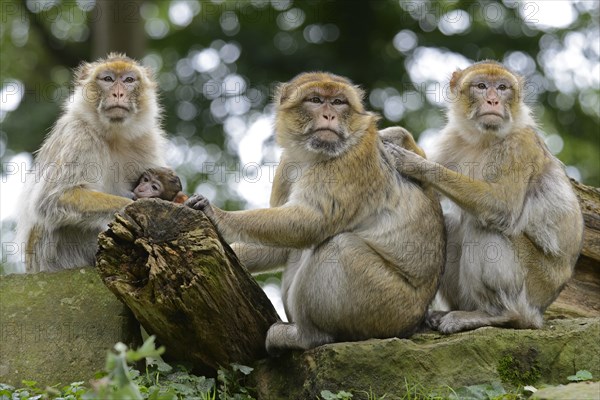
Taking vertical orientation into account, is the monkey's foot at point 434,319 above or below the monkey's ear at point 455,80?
below

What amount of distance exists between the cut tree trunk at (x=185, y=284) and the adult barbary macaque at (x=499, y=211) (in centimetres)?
178

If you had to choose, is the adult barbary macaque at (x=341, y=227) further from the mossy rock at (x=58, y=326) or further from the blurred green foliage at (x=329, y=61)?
the blurred green foliage at (x=329, y=61)

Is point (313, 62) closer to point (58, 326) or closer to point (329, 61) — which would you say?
point (329, 61)

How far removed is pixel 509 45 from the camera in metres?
20.0

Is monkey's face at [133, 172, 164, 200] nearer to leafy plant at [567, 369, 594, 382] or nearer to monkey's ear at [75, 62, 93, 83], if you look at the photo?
monkey's ear at [75, 62, 93, 83]

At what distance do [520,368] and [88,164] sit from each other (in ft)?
15.1

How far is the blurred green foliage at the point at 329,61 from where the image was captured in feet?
64.6

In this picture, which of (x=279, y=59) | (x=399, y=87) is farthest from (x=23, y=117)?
(x=399, y=87)

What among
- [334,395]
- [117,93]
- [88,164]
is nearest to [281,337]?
[334,395]

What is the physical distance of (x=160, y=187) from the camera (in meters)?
9.34

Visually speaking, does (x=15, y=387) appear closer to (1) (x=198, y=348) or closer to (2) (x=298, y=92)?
(1) (x=198, y=348)

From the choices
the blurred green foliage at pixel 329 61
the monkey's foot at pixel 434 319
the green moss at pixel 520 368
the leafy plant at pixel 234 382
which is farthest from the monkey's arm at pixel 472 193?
the blurred green foliage at pixel 329 61

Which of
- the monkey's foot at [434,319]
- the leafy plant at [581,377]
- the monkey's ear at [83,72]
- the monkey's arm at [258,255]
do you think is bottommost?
the leafy plant at [581,377]

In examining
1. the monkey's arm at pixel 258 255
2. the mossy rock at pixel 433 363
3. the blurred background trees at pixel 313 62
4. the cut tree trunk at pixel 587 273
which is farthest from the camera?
the blurred background trees at pixel 313 62
